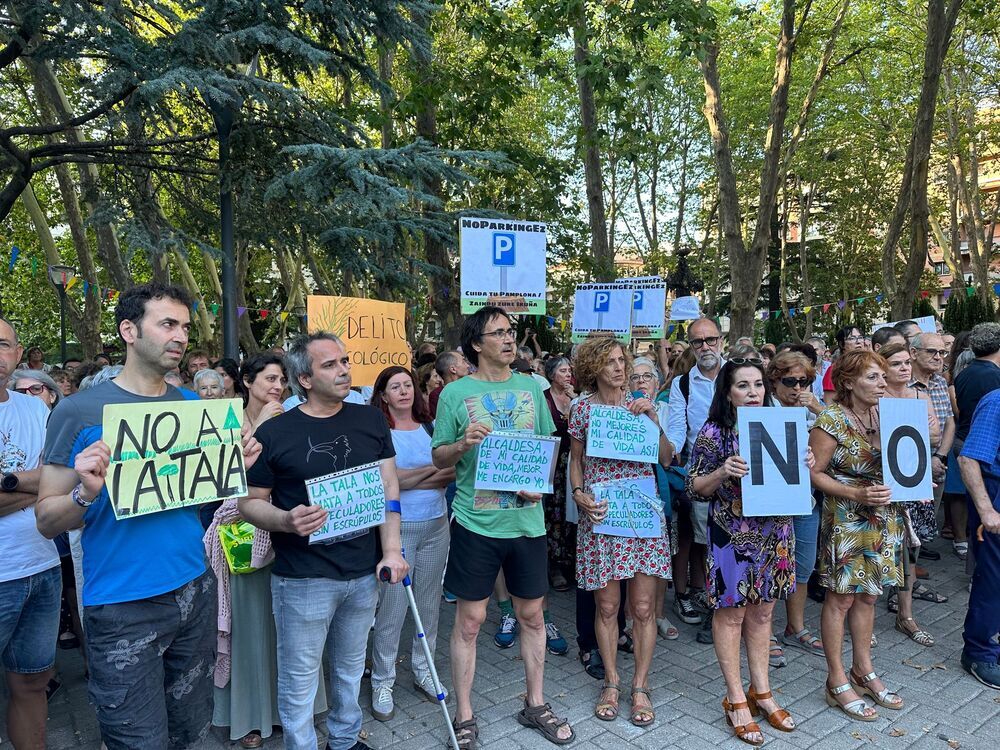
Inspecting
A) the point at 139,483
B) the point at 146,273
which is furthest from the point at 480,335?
the point at 146,273

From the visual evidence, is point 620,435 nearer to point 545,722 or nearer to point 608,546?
point 608,546

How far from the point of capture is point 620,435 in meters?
3.96

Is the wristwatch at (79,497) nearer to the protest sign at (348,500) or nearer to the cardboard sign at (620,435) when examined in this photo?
the protest sign at (348,500)

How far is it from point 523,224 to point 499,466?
277cm

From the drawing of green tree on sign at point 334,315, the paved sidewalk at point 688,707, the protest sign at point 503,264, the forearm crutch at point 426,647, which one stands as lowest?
the paved sidewalk at point 688,707

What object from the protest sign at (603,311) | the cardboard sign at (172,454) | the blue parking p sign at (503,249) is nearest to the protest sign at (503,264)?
the blue parking p sign at (503,249)

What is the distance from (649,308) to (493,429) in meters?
4.59

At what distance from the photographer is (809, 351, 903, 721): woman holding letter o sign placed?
153 inches

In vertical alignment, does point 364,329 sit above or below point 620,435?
above

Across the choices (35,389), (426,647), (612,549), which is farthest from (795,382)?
(35,389)

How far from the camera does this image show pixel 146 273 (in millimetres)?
27594

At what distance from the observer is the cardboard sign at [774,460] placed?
3.64 metres

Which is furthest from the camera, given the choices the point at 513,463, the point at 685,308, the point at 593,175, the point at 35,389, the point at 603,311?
the point at 593,175

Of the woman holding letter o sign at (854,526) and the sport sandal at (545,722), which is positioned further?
the woman holding letter o sign at (854,526)
